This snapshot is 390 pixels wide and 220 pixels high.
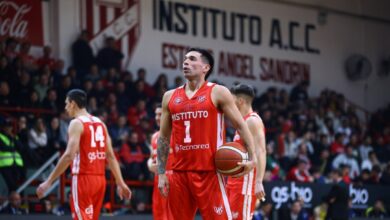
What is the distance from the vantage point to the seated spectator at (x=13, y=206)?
1675cm

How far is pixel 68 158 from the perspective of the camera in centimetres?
1262

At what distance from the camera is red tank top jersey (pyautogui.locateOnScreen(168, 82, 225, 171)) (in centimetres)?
961

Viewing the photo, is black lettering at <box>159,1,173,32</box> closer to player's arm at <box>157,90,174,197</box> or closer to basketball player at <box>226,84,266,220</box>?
basketball player at <box>226,84,266,220</box>

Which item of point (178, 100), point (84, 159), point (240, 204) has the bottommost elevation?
point (240, 204)

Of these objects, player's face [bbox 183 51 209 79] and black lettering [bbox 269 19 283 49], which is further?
black lettering [bbox 269 19 283 49]

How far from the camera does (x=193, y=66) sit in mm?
9750

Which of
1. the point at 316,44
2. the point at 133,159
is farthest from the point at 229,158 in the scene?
the point at 316,44

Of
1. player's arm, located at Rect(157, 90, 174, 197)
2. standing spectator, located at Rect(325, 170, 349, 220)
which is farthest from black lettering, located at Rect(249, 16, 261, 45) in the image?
player's arm, located at Rect(157, 90, 174, 197)

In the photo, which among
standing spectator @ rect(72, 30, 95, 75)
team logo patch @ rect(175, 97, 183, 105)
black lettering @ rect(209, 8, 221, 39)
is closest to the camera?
team logo patch @ rect(175, 97, 183, 105)

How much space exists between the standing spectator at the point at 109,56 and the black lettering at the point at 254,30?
20.4ft

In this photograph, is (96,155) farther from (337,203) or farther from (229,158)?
(337,203)

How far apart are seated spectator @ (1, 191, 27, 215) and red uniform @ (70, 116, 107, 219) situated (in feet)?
13.1

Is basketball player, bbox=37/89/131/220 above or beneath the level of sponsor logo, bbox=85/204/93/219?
above

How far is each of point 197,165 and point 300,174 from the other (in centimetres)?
1361
